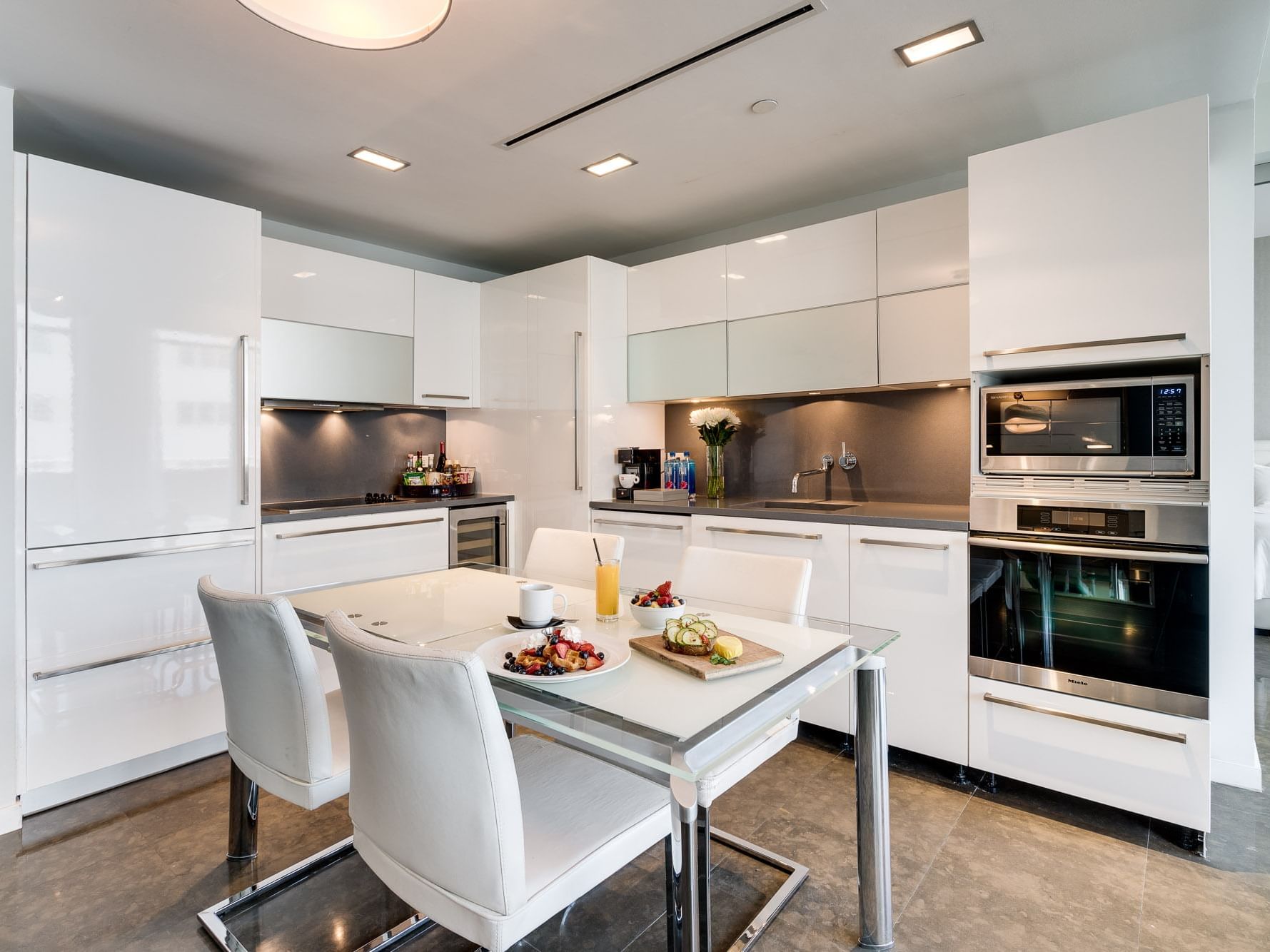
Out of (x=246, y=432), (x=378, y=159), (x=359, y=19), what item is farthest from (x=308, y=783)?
(x=378, y=159)

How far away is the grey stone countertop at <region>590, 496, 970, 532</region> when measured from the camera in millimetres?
2549

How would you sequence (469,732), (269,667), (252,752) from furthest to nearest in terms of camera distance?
(252,752) < (269,667) < (469,732)

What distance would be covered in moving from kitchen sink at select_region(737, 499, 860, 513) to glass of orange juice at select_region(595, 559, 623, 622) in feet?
4.96

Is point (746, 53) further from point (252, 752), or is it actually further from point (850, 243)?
point (252, 752)

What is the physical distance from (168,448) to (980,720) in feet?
10.4

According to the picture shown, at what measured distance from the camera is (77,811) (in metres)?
2.37

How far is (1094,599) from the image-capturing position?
2189mm

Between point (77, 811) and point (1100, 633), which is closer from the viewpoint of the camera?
point (1100, 633)

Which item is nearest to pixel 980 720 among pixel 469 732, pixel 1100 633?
pixel 1100 633

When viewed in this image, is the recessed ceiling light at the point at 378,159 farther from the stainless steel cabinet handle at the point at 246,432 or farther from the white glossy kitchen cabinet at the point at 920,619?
the white glossy kitchen cabinet at the point at 920,619

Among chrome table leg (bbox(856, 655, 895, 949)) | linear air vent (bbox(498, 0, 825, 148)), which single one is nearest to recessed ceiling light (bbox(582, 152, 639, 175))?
linear air vent (bbox(498, 0, 825, 148))

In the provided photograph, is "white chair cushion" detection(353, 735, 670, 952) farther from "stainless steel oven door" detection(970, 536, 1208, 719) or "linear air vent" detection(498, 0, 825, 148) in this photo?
"linear air vent" detection(498, 0, 825, 148)

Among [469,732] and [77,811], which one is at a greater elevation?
[469,732]

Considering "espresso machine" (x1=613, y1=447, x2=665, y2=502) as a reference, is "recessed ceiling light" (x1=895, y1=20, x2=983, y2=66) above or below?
above
